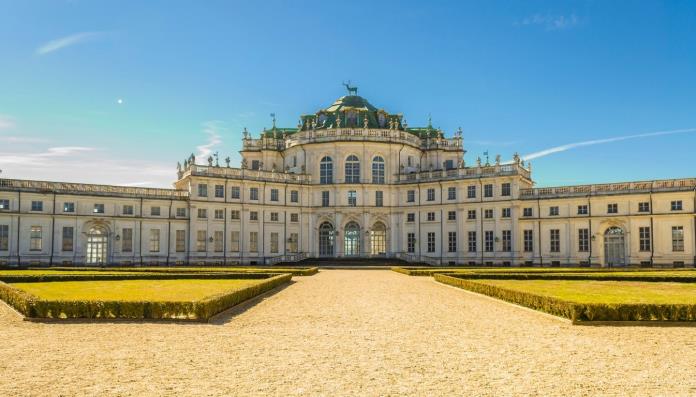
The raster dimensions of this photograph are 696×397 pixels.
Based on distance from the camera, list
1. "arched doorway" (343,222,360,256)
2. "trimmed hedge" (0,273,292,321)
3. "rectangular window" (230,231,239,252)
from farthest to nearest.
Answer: "arched doorway" (343,222,360,256) → "rectangular window" (230,231,239,252) → "trimmed hedge" (0,273,292,321)

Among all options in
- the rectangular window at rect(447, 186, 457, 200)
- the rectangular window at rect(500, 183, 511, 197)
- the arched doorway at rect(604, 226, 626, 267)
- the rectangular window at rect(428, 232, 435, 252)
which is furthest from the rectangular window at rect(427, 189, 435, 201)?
the arched doorway at rect(604, 226, 626, 267)

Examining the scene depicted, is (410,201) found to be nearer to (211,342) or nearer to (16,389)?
(211,342)

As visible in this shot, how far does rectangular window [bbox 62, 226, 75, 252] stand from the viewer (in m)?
61.0

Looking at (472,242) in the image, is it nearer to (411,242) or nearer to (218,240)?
(411,242)

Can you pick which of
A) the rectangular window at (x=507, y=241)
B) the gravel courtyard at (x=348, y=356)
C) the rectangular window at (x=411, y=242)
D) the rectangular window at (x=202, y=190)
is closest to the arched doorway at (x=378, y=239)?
the rectangular window at (x=411, y=242)

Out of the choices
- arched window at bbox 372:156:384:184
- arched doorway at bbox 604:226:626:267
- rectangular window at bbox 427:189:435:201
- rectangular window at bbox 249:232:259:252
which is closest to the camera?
arched doorway at bbox 604:226:626:267

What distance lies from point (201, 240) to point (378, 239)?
2078 centimetres

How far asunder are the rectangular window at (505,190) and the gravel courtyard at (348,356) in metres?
45.9

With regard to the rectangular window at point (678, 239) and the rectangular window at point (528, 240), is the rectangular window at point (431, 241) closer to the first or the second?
the rectangular window at point (528, 240)

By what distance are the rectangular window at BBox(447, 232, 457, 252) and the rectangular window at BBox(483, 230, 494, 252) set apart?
3.54m

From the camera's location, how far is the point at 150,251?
65.3 m

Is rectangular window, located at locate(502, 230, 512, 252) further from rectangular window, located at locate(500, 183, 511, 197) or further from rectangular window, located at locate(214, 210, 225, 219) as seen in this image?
rectangular window, located at locate(214, 210, 225, 219)

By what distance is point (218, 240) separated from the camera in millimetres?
69000

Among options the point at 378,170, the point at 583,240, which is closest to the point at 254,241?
the point at 378,170
